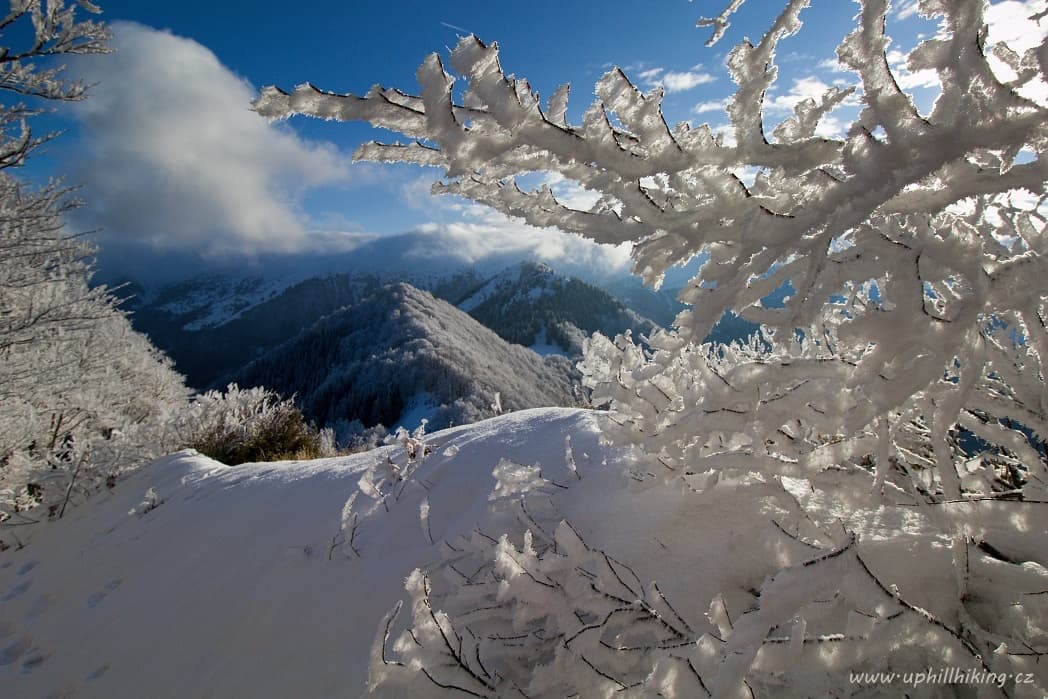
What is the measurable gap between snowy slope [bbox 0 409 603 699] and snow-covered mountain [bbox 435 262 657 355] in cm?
10759

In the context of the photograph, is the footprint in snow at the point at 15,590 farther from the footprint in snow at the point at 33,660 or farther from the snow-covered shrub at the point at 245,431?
the snow-covered shrub at the point at 245,431

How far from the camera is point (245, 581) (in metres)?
2.85

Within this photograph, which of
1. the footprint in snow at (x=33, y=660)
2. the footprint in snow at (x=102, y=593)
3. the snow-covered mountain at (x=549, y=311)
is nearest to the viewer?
the footprint in snow at (x=33, y=660)

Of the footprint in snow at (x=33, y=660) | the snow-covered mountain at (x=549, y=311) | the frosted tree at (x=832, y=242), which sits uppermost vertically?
the snow-covered mountain at (x=549, y=311)

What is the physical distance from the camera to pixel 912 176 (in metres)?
0.79

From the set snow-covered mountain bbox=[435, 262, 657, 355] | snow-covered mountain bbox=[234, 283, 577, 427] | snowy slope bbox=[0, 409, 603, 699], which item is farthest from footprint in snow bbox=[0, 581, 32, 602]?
snow-covered mountain bbox=[435, 262, 657, 355]

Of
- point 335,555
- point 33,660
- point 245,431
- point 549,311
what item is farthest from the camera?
point 549,311

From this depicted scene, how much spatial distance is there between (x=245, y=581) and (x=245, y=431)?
684 cm

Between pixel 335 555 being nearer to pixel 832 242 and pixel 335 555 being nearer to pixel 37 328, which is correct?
pixel 832 242

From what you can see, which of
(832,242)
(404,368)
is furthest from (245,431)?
(404,368)

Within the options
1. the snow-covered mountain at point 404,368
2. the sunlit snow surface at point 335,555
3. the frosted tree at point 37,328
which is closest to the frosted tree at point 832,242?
the sunlit snow surface at point 335,555

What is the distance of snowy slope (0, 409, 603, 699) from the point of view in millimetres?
2189

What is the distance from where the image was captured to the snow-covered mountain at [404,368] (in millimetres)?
59562

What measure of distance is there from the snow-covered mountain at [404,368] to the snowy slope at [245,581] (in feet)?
143
